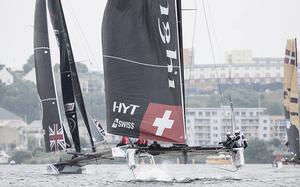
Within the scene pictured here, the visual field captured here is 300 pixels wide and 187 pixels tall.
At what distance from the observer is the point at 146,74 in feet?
123

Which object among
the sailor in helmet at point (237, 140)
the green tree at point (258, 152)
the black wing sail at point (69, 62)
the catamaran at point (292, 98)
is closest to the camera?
the sailor in helmet at point (237, 140)

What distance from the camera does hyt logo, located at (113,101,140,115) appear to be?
37.4 meters

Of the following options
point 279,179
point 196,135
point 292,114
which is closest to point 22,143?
point 196,135

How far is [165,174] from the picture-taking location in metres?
41.3

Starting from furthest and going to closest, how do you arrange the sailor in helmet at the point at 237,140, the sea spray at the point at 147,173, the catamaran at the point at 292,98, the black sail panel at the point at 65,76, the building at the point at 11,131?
the building at the point at 11,131 → the catamaran at the point at 292,98 → the black sail panel at the point at 65,76 → the sea spray at the point at 147,173 → the sailor in helmet at the point at 237,140

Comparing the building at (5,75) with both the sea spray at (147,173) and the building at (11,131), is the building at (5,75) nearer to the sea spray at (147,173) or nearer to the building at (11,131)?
the building at (11,131)

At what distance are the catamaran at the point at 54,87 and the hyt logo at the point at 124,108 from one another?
36.8ft

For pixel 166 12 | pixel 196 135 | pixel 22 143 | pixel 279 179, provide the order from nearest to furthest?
pixel 166 12, pixel 279 179, pixel 22 143, pixel 196 135

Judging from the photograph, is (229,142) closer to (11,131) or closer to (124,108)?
(124,108)

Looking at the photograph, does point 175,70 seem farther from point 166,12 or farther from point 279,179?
point 279,179

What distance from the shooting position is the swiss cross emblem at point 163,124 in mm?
37000

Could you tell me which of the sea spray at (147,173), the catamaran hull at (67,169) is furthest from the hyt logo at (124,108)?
the catamaran hull at (67,169)

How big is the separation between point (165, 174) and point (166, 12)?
6735 mm

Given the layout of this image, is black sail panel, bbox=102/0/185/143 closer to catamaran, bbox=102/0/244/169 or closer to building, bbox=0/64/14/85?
catamaran, bbox=102/0/244/169
